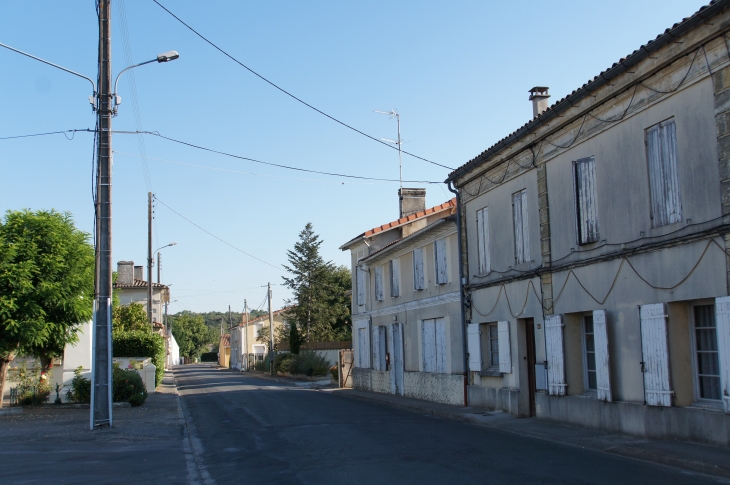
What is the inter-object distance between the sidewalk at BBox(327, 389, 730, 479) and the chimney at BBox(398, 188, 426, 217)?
12800 mm

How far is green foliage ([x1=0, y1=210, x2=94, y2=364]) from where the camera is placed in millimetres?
17891

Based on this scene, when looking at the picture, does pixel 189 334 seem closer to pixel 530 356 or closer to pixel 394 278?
pixel 394 278

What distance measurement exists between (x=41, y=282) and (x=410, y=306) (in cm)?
1172

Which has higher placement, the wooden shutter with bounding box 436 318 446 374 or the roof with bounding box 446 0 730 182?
the roof with bounding box 446 0 730 182

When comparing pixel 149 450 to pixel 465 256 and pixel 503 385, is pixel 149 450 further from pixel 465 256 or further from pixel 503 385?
pixel 465 256

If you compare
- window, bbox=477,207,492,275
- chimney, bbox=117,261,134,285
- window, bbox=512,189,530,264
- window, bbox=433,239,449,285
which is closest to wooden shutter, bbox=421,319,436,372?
window, bbox=433,239,449,285

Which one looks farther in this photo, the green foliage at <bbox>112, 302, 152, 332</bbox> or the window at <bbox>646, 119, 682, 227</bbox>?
the green foliage at <bbox>112, 302, 152, 332</bbox>

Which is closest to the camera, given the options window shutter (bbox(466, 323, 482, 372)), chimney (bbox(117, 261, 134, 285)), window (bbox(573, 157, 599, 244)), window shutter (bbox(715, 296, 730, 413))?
window shutter (bbox(715, 296, 730, 413))

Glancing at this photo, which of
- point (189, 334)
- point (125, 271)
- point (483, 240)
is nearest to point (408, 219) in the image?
point (483, 240)

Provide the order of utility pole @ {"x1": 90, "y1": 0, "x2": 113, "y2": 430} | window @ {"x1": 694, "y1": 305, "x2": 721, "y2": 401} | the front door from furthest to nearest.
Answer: the front door
utility pole @ {"x1": 90, "y1": 0, "x2": 113, "y2": 430}
window @ {"x1": 694, "y1": 305, "x2": 721, "y2": 401}

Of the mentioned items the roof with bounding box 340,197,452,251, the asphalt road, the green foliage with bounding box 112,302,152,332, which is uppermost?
the roof with bounding box 340,197,452,251

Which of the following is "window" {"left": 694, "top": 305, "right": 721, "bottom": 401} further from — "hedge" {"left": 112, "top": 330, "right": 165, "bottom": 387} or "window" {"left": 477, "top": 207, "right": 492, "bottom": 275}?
"hedge" {"left": 112, "top": 330, "right": 165, "bottom": 387}

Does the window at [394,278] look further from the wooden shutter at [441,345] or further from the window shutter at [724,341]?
the window shutter at [724,341]

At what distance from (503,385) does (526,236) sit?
A: 152 inches
